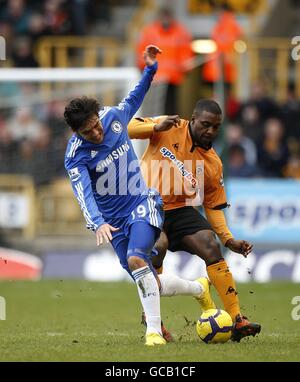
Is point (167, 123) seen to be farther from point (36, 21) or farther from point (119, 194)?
point (36, 21)

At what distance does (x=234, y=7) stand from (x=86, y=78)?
246 inches

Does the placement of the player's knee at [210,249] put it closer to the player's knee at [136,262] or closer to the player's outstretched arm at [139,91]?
the player's knee at [136,262]

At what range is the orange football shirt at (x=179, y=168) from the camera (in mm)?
10305

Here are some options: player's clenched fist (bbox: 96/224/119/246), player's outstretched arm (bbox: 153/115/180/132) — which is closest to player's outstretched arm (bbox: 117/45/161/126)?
player's outstretched arm (bbox: 153/115/180/132)

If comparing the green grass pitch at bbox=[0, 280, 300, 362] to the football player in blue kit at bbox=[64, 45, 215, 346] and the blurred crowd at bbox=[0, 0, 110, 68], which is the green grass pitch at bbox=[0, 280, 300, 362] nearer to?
the football player in blue kit at bbox=[64, 45, 215, 346]

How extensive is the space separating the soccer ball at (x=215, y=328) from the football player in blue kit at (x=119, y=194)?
45 centimetres

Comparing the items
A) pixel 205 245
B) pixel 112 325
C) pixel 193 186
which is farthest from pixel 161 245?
pixel 112 325

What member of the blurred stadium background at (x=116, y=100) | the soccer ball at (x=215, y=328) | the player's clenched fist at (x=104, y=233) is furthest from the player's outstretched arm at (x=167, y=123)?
the blurred stadium background at (x=116, y=100)

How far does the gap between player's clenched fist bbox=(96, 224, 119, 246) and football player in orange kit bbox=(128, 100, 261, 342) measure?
1.15 m

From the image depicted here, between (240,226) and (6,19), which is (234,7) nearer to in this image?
(6,19)

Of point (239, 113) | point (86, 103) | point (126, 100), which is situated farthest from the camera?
point (239, 113)

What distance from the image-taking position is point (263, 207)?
718 inches

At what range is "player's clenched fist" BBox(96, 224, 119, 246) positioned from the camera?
357 inches
